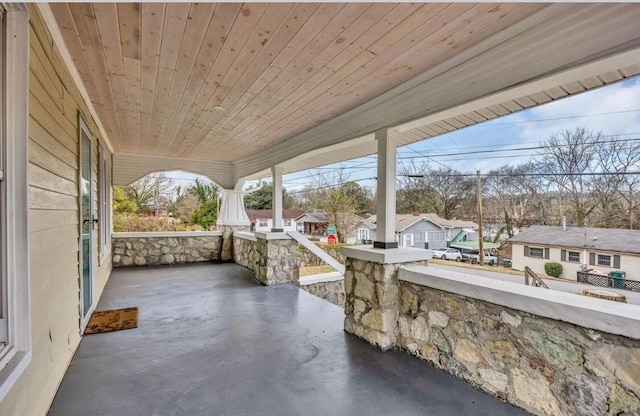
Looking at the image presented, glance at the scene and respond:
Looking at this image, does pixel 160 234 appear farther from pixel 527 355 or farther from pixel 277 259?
pixel 527 355

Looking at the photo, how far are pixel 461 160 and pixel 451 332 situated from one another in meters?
2.23

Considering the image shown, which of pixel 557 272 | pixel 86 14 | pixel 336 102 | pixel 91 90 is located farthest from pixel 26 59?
pixel 557 272

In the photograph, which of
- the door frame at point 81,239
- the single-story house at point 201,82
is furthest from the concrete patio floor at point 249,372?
the door frame at point 81,239

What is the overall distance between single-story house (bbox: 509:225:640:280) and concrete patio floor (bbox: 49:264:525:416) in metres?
1.06

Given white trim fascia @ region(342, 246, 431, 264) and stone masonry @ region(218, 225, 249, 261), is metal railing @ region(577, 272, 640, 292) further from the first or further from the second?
stone masonry @ region(218, 225, 249, 261)

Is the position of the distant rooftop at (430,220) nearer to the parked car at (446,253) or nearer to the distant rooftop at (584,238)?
the parked car at (446,253)

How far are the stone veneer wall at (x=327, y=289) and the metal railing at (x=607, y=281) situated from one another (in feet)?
14.6

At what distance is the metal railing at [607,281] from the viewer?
2.00 m

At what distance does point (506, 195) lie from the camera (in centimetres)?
311

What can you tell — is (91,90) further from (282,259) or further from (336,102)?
(282,259)

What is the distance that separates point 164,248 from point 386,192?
6.31 m

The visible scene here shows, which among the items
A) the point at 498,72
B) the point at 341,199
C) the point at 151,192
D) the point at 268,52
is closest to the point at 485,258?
the point at 498,72

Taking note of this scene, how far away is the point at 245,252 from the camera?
24.0 feet

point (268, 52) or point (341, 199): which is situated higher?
point (268, 52)
